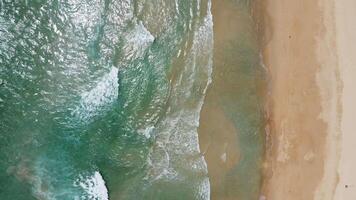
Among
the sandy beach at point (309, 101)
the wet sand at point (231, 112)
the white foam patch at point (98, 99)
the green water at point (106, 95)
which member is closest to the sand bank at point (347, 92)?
the sandy beach at point (309, 101)

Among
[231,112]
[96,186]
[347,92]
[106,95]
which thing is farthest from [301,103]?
[96,186]

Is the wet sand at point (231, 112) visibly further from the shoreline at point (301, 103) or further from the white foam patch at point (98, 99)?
the white foam patch at point (98, 99)

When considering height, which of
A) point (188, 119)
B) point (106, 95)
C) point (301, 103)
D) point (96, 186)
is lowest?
point (96, 186)

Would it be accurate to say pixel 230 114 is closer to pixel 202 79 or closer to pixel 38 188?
pixel 202 79

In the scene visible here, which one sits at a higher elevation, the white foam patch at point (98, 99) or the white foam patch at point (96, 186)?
the white foam patch at point (98, 99)

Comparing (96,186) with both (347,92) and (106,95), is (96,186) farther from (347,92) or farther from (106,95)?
(347,92)

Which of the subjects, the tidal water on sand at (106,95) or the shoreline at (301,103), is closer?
the tidal water on sand at (106,95)

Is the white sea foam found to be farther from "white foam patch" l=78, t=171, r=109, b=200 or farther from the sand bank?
the sand bank
